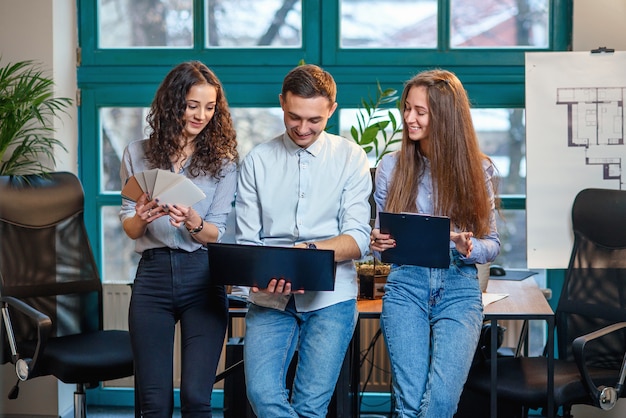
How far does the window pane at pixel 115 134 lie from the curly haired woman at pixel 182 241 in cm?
150

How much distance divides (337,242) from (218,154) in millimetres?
500

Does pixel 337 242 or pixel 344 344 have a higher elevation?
pixel 337 242

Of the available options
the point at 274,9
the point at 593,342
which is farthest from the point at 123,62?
the point at 593,342

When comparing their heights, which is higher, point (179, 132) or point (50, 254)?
point (179, 132)

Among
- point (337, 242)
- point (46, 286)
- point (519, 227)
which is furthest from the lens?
point (519, 227)

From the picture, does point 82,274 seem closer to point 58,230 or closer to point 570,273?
point 58,230

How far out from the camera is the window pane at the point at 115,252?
4.48 metres

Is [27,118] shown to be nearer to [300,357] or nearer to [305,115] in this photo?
[305,115]

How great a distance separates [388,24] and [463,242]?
1.79 metres

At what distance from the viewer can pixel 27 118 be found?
12.4 feet

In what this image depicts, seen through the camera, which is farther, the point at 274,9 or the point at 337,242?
the point at 274,9

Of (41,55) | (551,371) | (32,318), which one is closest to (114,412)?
(32,318)

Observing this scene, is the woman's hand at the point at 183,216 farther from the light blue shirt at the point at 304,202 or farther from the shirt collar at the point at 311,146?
the shirt collar at the point at 311,146

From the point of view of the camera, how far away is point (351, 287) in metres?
2.83
